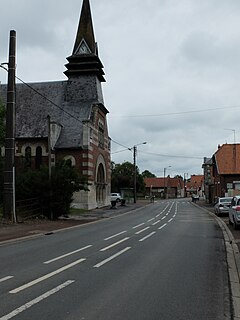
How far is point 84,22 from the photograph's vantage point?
53.2 meters

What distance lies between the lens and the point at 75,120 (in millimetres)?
48188

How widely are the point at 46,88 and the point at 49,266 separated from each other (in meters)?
43.7


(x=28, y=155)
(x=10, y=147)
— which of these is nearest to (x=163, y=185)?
(x=28, y=155)

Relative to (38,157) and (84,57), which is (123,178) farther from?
(38,157)

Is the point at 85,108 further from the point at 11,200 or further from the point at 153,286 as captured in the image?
the point at 153,286

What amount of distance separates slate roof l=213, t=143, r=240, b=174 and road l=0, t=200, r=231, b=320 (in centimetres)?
4188

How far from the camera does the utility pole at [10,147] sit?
952 inches

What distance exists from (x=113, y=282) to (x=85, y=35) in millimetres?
46811

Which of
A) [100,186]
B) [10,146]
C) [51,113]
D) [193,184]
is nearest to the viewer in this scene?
[10,146]

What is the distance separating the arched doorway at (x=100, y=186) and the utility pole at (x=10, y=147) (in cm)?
2595

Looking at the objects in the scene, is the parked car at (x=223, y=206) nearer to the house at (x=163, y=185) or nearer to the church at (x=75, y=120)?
the church at (x=75, y=120)

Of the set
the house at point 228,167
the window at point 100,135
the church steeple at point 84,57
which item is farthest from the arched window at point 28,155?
the house at point 228,167

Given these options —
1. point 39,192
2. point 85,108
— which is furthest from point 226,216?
point 85,108

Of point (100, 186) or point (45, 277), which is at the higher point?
point (100, 186)
